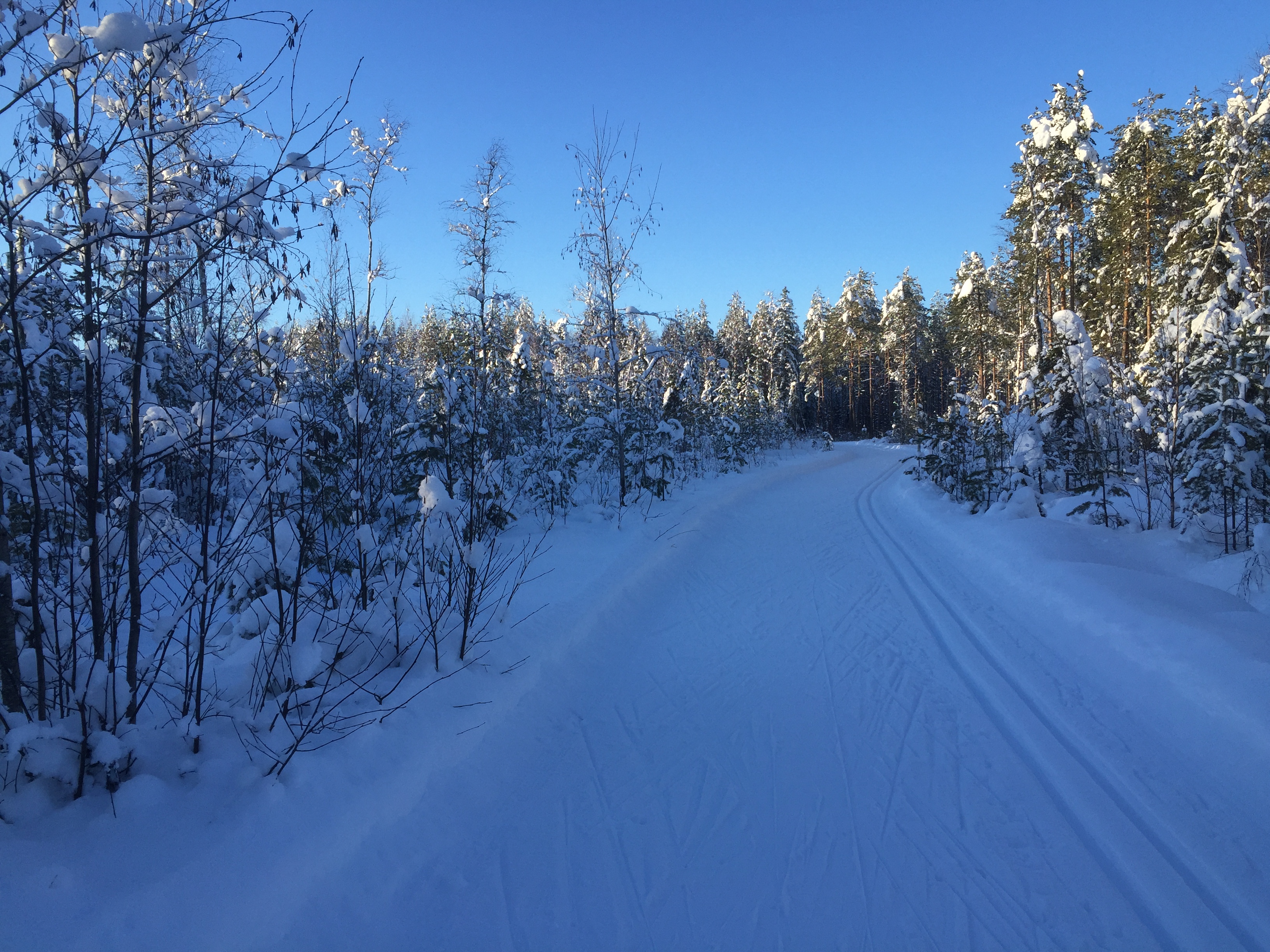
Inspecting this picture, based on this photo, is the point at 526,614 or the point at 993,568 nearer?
the point at 526,614

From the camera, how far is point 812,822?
299cm

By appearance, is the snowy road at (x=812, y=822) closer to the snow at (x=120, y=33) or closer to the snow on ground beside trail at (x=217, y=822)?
the snow on ground beside trail at (x=217, y=822)

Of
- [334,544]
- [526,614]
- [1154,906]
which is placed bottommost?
[1154,906]

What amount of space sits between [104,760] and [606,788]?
228 centimetres

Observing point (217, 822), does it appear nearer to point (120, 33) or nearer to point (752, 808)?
point (752, 808)

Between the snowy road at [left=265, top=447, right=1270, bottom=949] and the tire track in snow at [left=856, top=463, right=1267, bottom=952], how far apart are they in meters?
0.01

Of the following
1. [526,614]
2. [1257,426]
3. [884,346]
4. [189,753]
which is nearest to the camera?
[189,753]

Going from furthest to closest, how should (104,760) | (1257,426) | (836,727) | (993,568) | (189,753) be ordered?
(993,568) → (1257,426) → (836,727) → (189,753) → (104,760)

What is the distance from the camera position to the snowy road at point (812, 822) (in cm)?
241

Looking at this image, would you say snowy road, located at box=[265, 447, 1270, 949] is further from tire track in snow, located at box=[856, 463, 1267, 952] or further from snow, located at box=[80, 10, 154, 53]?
snow, located at box=[80, 10, 154, 53]

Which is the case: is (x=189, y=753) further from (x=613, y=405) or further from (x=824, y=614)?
(x=613, y=405)

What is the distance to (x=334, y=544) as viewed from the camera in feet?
18.8

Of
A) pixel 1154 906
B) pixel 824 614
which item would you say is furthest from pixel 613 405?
pixel 1154 906

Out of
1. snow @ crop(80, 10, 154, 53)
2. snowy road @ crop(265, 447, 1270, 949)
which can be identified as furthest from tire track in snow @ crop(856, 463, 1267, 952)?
snow @ crop(80, 10, 154, 53)
